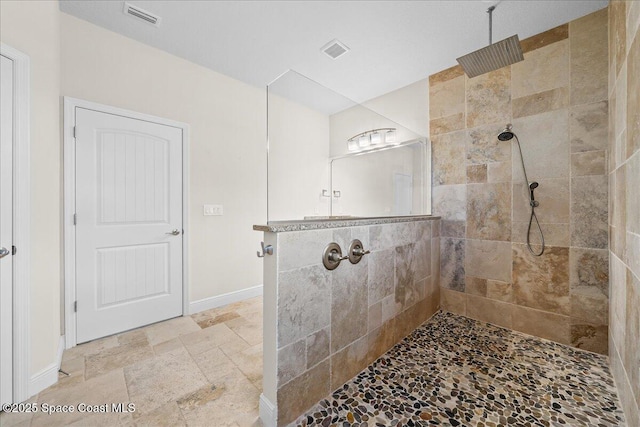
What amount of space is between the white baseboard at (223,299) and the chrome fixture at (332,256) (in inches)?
79.2

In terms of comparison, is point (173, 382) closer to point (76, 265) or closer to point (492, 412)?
point (76, 265)

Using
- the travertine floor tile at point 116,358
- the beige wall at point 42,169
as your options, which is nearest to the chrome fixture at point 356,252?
the travertine floor tile at point 116,358

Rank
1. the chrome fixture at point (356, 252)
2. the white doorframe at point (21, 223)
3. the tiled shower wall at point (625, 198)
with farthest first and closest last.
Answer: the chrome fixture at point (356, 252) → the white doorframe at point (21, 223) → the tiled shower wall at point (625, 198)

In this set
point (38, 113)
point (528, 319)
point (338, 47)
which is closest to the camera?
point (38, 113)

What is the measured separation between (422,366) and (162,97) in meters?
3.39

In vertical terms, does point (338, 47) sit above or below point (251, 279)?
above

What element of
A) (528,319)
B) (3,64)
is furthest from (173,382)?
(528,319)

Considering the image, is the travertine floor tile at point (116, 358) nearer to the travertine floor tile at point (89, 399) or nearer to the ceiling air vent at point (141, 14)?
the travertine floor tile at point (89, 399)

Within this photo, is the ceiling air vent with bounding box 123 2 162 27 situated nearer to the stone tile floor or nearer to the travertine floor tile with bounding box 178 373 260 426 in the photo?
the stone tile floor

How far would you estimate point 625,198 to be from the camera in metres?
1.33

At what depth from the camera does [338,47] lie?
8.04 ft

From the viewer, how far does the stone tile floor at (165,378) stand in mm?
1361

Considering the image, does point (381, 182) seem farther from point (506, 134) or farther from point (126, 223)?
point (126, 223)

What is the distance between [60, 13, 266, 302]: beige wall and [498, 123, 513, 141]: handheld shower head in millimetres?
2673
